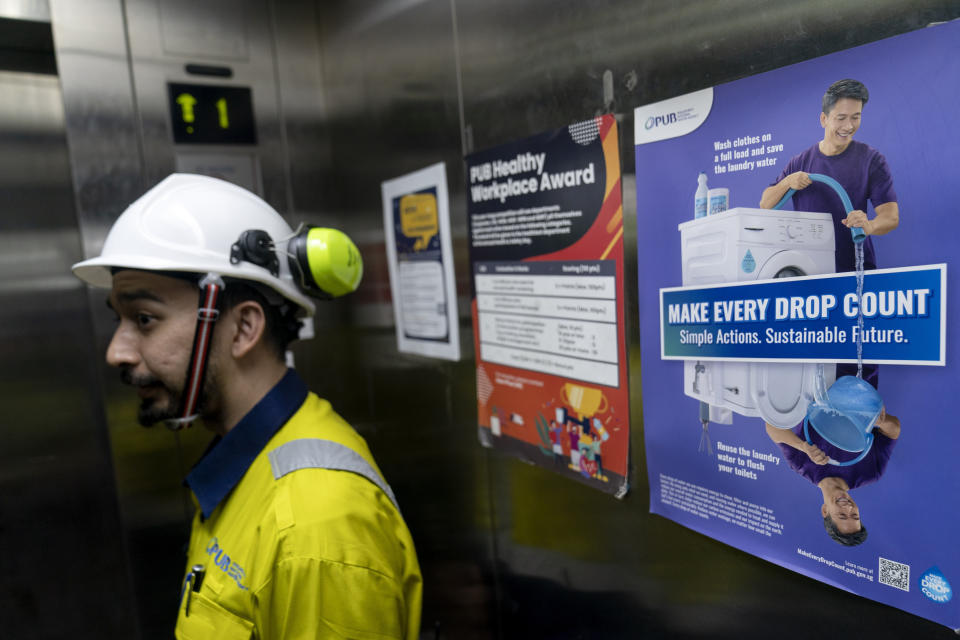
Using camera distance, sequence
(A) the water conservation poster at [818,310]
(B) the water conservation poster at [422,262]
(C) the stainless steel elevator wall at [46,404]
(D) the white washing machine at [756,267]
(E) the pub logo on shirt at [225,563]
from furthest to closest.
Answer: (C) the stainless steel elevator wall at [46,404] < (B) the water conservation poster at [422,262] < (E) the pub logo on shirt at [225,563] < (D) the white washing machine at [756,267] < (A) the water conservation poster at [818,310]

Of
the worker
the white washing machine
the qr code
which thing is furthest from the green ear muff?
the qr code

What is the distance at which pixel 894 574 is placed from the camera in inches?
29.1

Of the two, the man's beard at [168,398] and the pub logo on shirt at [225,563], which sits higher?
the man's beard at [168,398]

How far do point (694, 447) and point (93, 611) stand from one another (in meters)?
2.00

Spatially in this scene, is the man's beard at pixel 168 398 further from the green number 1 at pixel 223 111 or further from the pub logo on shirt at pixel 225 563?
the green number 1 at pixel 223 111

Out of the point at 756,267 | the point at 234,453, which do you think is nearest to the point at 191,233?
the point at 234,453

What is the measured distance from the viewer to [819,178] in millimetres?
763

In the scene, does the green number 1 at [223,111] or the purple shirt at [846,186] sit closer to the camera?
the purple shirt at [846,186]

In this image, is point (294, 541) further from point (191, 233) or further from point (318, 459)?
point (191, 233)

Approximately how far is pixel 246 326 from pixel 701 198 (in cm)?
91

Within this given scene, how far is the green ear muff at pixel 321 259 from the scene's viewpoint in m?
1.23

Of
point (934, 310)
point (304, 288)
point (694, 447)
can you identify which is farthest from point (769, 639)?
point (304, 288)

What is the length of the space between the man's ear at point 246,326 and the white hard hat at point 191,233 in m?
0.06

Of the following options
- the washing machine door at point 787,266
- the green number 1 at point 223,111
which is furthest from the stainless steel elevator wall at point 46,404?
the washing machine door at point 787,266
